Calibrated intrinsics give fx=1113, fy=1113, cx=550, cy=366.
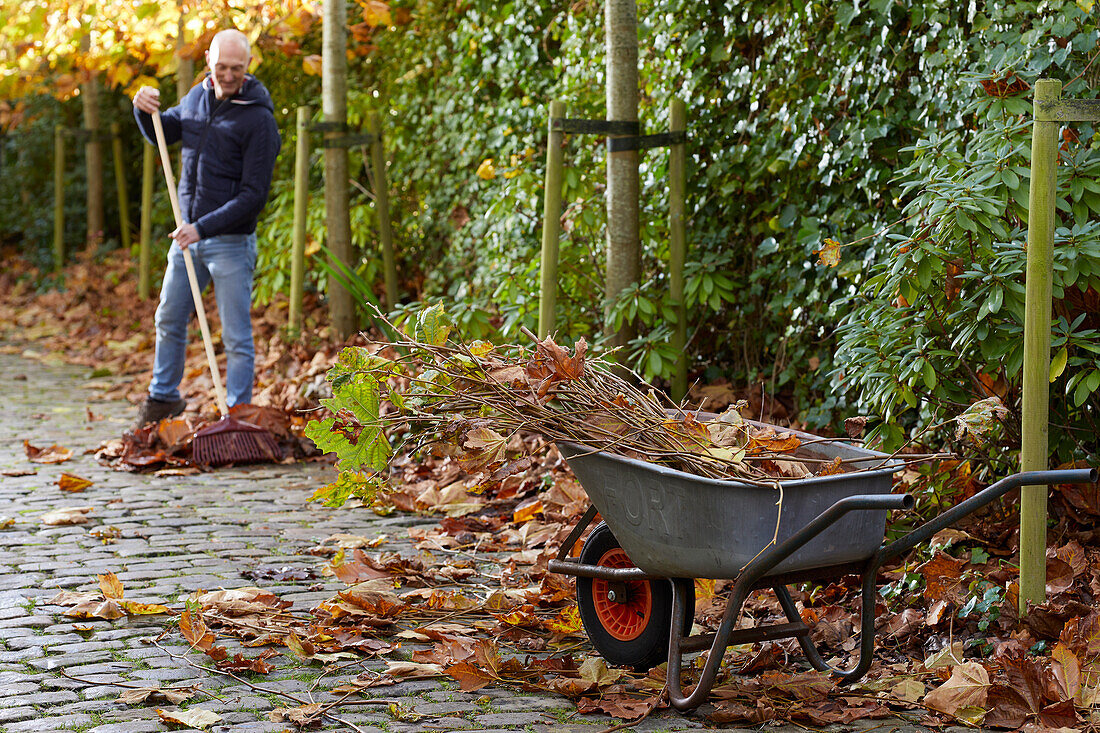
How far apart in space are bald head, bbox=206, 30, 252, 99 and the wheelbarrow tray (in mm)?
4191

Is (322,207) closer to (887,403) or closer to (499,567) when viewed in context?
(499,567)

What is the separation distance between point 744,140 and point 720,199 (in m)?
0.31

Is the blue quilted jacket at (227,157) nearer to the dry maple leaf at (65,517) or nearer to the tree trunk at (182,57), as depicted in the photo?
the dry maple leaf at (65,517)

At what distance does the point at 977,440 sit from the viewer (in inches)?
153

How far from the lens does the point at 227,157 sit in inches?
255

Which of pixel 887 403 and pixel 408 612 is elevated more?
pixel 887 403

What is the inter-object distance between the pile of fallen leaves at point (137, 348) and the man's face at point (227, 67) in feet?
6.05

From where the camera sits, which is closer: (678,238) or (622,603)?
(622,603)

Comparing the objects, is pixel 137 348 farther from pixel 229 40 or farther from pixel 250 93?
pixel 229 40

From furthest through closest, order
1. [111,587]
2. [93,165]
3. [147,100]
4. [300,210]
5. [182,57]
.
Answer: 1. [93,165]
2. [182,57]
3. [300,210]
4. [147,100]
5. [111,587]

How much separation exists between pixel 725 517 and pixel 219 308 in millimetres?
4426

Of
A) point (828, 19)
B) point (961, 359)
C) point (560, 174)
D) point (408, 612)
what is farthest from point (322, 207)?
point (961, 359)

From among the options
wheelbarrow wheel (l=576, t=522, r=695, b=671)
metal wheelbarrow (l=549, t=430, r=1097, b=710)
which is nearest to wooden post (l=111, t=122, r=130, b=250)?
wheelbarrow wheel (l=576, t=522, r=695, b=671)

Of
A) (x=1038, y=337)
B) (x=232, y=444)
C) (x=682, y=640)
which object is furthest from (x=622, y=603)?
(x=232, y=444)
